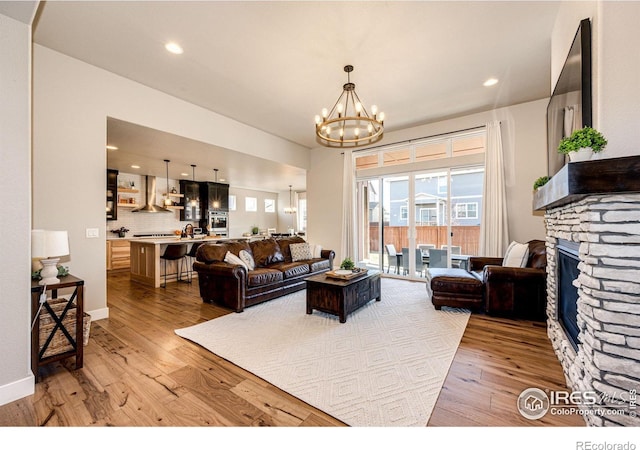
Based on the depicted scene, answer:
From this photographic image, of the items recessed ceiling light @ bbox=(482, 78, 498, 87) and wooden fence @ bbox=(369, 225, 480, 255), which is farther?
wooden fence @ bbox=(369, 225, 480, 255)

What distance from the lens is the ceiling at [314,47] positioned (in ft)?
8.39

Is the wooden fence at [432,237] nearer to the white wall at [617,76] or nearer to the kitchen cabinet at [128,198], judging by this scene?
the white wall at [617,76]

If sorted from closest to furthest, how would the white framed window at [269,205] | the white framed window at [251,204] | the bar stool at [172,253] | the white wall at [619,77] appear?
the white wall at [619,77] → the bar stool at [172,253] → the white framed window at [251,204] → the white framed window at [269,205]

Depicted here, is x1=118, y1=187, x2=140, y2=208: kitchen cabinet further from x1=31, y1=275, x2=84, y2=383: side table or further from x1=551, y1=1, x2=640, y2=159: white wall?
x1=551, y1=1, x2=640, y2=159: white wall

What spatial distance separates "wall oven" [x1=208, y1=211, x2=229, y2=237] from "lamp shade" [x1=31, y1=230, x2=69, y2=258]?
7.23 m

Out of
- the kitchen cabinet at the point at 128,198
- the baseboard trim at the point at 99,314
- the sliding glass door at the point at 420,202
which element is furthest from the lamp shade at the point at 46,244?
the kitchen cabinet at the point at 128,198

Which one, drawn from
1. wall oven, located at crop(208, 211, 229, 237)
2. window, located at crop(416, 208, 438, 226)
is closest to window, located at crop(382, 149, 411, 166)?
window, located at crop(416, 208, 438, 226)

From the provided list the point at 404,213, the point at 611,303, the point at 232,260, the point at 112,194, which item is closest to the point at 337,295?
the point at 232,260

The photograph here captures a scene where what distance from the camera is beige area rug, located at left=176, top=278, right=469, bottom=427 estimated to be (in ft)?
6.08

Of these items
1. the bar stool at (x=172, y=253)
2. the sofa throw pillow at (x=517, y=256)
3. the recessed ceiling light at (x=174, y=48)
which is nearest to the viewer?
the recessed ceiling light at (x=174, y=48)

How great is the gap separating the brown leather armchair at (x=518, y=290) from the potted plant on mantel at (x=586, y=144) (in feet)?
6.88

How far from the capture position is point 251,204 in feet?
37.4

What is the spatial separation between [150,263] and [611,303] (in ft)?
21.1

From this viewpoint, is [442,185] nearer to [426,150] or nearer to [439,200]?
[439,200]
